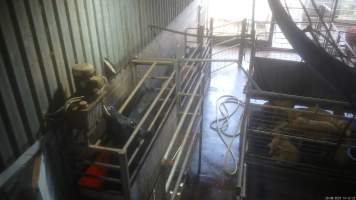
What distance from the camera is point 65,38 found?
2465 mm

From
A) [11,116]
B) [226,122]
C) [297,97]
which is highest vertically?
[11,116]

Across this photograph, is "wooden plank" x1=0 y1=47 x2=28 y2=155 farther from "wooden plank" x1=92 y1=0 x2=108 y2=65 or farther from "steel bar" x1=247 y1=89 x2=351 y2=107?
"steel bar" x1=247 y1=89 x2=351 y2=107

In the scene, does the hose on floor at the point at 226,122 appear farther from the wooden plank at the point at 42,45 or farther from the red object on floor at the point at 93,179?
the wooden plank at the point at 42,45

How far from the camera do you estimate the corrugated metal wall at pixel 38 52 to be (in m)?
1.93

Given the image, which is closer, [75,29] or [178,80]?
[75,29]

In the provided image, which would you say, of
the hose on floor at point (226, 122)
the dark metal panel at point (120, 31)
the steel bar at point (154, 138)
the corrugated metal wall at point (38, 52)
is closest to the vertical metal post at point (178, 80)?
the steel bar at point (154, 138)

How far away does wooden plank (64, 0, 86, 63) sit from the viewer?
251 centimetres

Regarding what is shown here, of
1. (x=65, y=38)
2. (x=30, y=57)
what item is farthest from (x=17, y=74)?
(x=65, y=38)

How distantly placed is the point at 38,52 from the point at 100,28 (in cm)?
97

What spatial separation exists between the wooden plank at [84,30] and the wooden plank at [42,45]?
51 cm

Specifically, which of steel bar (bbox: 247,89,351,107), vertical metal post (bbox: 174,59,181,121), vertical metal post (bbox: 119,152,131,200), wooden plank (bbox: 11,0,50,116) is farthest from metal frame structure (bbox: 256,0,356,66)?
wooden plank (bbox: 11,0,50,116)

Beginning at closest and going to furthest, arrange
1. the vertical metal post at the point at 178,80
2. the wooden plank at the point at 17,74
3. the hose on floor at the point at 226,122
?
the wooden plank at the point at 17,74 < the vertical metal post at the point at 178,80 < the hose on floor at the point at 226,122

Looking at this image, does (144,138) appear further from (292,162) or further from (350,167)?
(350,167)

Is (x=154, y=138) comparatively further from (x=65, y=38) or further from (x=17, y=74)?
(x=17, y=74)
